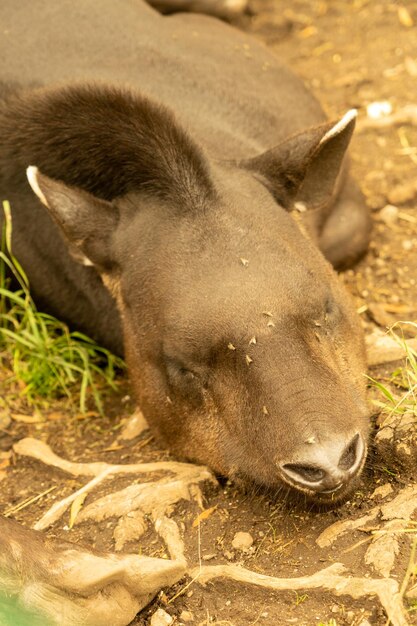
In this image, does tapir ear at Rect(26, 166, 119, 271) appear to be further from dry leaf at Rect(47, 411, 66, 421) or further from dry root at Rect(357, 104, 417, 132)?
dry root at Rect(357, 104, 417, 132)

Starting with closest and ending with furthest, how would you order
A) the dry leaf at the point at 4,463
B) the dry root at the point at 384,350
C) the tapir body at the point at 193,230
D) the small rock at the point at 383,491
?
the tapir body at the point at 193,230, the small rock at the point at 383,491, the dry root at the point at 384,350, the dry leaf at the point at 4,463

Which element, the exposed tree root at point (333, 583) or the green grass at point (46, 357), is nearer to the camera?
the exposed tree root at point (333, 583)

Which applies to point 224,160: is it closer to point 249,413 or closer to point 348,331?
point 348,331

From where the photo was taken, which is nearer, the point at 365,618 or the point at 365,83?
the point at 365,618

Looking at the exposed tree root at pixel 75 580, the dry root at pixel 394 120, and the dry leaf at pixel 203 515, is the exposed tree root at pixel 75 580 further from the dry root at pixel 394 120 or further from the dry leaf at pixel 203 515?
the dry root at pixel 394 120

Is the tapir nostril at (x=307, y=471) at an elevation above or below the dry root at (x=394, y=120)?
above

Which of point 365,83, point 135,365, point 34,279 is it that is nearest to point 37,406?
point 34,279

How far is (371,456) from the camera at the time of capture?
15.5 ft

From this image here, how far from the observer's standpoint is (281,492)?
14.8 ft

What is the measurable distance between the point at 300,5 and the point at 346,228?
3616 millimetres

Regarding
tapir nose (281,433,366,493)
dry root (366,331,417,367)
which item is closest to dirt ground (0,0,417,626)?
dry root (366,331,417,367)

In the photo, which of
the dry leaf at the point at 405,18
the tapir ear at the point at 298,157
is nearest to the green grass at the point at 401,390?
the tapir ear at the point at 298,157

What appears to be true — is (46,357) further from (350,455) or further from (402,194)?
(402,194)

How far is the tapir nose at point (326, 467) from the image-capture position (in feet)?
13.5
